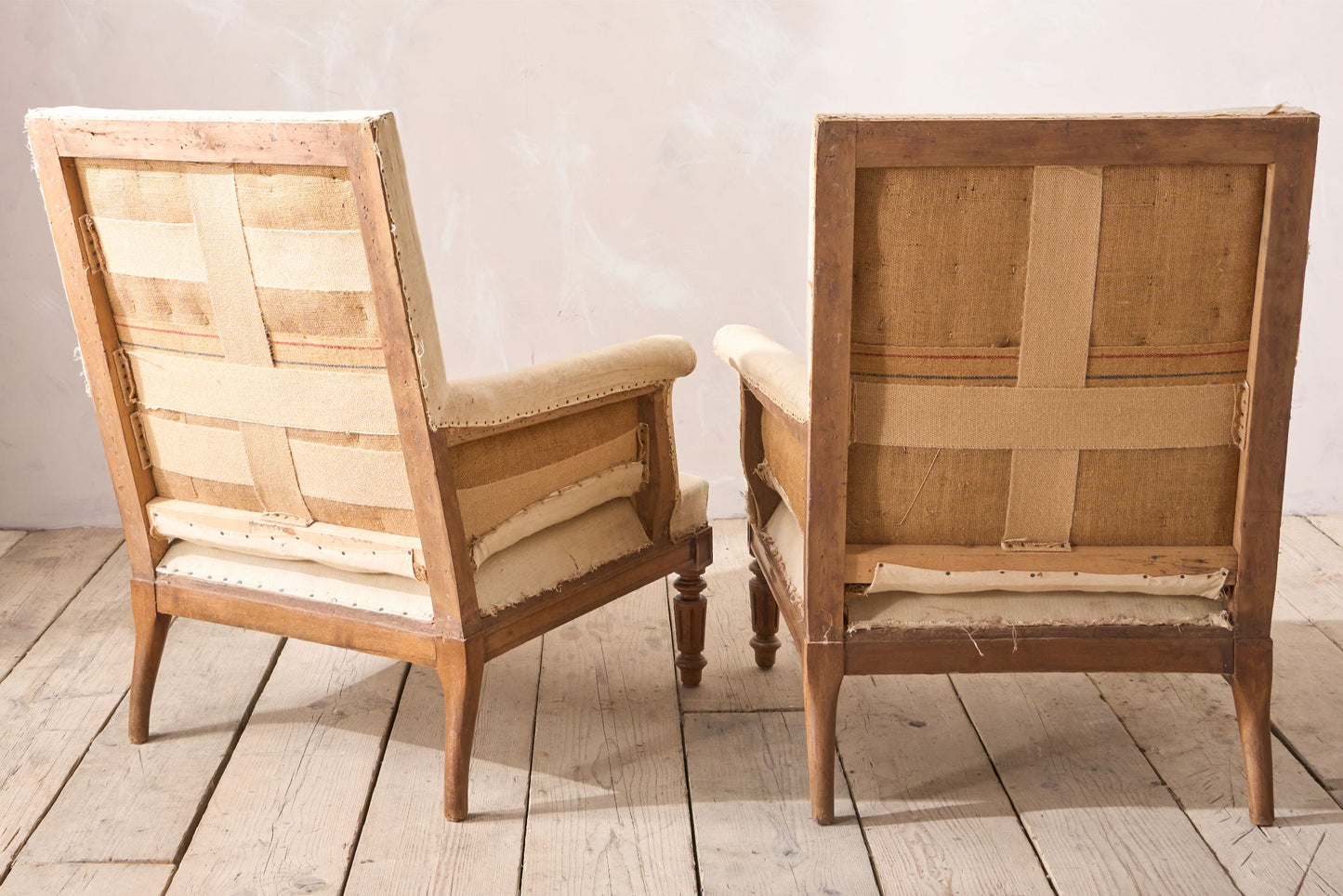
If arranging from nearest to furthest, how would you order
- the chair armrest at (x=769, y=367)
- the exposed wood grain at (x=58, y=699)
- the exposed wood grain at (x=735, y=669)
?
the chair armrest at (x=769, y=367), the exposed wood grain at (x=58, y=699), the exposed wood grain at (x=735, y=669)

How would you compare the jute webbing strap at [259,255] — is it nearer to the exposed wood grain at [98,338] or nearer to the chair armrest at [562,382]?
the exposed wood grain at [98,338]

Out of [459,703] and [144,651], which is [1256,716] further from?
[144,651]

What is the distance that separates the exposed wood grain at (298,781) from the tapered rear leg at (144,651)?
0.15 meters

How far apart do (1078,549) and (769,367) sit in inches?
18.1

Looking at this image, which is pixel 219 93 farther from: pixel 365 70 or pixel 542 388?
pixel 542 388

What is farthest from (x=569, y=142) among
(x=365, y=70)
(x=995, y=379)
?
(x=995, y=379)

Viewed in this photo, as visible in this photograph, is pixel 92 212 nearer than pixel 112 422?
Yes

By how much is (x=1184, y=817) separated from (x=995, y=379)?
2.29ft

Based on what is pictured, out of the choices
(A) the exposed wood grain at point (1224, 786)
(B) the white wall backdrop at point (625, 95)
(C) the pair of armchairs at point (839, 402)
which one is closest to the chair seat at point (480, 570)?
(C) the pair of armchairs at point (839, 402)

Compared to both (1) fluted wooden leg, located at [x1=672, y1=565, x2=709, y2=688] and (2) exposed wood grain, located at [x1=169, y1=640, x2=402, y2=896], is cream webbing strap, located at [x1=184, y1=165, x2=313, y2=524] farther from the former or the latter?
(1) fluted wooden leg, located at [x1=672, y1=565, x2=709, y2=688]

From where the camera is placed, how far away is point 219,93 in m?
2.78

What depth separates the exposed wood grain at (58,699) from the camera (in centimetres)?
178

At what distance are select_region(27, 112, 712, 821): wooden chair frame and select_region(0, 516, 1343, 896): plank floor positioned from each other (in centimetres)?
14

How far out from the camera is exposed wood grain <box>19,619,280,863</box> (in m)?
1.65
